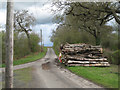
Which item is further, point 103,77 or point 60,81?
point 103,77

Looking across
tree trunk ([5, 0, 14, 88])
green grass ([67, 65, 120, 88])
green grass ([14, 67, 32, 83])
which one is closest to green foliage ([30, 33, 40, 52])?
green grass ([14, 67, 32, 83])

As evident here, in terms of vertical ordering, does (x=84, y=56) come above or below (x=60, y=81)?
above

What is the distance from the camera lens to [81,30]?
29.2 metres

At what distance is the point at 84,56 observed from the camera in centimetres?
1422

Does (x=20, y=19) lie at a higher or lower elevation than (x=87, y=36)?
higher

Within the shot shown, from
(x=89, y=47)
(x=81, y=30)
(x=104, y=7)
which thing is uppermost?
(x=104, y=7)

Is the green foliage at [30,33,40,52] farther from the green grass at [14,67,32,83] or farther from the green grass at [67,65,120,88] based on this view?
the green grass at [67,65,120,88]

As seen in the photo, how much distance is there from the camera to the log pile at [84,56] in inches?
523

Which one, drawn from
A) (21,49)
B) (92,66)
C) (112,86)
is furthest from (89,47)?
(21,49)

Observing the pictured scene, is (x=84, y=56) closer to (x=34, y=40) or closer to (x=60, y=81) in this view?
(x=60, y=81)

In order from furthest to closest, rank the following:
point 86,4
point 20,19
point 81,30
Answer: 1. point 20,19
2. point 81,30
3. point 86,4

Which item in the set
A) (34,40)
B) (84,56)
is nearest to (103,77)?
(84,56)

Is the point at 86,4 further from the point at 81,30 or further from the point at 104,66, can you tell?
the point at 81,30

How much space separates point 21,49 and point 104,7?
67.7ft
